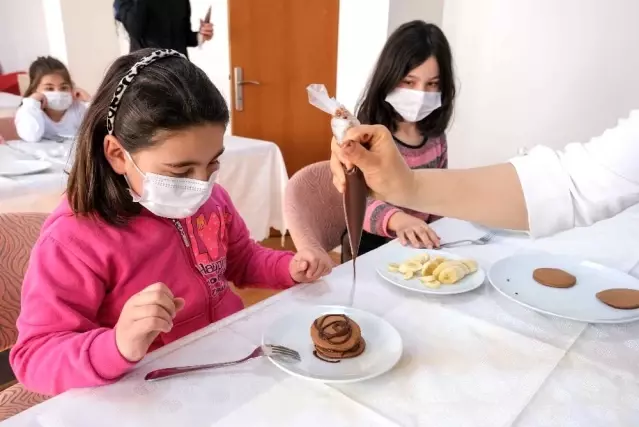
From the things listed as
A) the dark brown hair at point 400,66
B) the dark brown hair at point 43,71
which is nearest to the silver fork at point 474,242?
the dark brown hair at point 400,66

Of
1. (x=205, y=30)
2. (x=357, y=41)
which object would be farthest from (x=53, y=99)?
(x=357, y=41)

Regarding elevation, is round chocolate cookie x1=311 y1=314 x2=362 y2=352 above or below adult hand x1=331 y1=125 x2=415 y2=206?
below

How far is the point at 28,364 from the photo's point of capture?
78 centimetres

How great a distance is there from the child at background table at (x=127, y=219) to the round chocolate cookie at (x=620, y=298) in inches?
21.1

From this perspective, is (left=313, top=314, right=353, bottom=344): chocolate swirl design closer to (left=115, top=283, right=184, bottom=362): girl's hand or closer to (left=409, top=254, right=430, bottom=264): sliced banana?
(left=115, top=283, right=184, bottom=362): girl's hand

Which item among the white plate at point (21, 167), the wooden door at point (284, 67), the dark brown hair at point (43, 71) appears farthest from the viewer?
the wooden door at point (284, 67)

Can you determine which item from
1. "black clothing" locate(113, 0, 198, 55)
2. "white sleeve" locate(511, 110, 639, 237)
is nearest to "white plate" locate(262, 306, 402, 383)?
"white sleeve" locate(511, 110, 639, 237)

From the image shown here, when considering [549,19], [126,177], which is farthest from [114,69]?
[549,19]

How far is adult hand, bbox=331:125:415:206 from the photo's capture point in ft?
2.91

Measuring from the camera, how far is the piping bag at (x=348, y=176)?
0.85m

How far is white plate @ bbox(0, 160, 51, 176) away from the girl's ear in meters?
1.16

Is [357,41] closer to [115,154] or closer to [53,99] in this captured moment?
[53,99]

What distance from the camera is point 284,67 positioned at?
3.25m

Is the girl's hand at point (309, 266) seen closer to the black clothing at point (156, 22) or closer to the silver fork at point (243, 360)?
the silver fork at point (243, 360)
